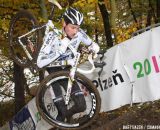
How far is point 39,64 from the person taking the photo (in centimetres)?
838

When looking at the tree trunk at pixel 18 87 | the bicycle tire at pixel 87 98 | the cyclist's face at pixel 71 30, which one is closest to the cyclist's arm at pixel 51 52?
the cyclist's face at pixel 71 30

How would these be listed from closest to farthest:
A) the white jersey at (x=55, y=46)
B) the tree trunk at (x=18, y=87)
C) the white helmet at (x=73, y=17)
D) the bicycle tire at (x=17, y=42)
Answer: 1. the white helmet at (x=73, y=17)
2. the white jersey at (x=55, y=46)
3. the bicycle tire at (x=17, y=42)
4. the tree trunk at (x=18, y=87)

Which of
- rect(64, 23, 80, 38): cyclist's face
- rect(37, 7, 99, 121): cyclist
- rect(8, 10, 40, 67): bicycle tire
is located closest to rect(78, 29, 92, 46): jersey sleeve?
rect(37, 7, 99, 121): cyclist

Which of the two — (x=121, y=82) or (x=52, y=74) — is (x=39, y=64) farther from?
(x=121, y=82)

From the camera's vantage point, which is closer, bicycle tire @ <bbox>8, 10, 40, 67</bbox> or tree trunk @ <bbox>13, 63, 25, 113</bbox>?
bicycle tire @ <bbox>8, 10, 40, 67</bbox>

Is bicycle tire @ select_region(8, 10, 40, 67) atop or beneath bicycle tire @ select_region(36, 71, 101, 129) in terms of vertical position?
atop

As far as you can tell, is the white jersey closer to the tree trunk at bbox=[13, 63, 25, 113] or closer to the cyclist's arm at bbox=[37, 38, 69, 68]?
the cyclist's arm at bbox=[37, 38, 69, 68]

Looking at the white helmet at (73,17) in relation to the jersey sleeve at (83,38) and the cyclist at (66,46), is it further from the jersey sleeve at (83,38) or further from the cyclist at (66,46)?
the jersey sleeve at (83,38)

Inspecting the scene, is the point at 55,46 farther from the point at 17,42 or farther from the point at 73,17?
the point at 17,42

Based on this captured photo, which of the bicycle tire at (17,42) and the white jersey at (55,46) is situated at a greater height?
the bicycle tire at (17,42)

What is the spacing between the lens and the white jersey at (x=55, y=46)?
819 cm

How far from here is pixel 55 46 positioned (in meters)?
8.28

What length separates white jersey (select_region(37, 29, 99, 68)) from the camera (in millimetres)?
8188

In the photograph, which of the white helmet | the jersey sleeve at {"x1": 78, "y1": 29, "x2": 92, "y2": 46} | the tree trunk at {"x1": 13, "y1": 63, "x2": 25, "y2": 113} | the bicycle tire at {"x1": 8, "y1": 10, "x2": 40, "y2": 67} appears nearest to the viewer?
the white helmet
